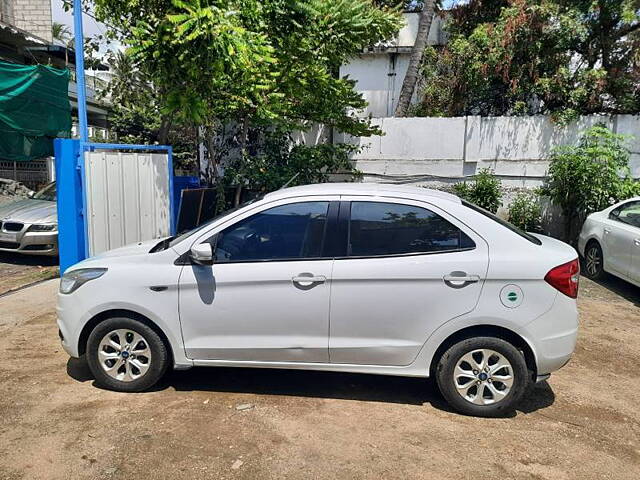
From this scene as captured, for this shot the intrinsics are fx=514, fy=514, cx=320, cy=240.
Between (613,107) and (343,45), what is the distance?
5.97m

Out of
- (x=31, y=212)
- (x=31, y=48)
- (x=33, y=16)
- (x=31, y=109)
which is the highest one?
(x=33, y=16)

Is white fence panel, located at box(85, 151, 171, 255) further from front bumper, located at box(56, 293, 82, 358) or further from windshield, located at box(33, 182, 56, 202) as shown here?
windshield, located at box(33, 182, 56, 202)

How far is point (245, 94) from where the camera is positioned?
8.27 metres

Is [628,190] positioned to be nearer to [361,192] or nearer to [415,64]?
[415,64]

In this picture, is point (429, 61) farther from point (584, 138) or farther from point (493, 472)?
point (493, 472)

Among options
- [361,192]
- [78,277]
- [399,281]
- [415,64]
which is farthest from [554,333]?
[415,64]

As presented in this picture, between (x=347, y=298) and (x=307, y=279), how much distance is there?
33 cm

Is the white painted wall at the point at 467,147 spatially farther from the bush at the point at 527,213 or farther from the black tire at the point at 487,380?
the black tire at the point at 487,380

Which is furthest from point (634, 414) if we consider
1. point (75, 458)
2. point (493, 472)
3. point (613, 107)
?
point (613, 107)

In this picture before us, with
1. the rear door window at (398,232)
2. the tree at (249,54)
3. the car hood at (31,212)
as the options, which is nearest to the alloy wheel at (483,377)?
the rear door window at (398,232)

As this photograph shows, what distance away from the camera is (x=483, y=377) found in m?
3.79

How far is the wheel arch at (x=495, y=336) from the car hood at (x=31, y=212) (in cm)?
729

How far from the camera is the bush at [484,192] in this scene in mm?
10211

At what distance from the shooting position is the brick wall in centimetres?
1574
